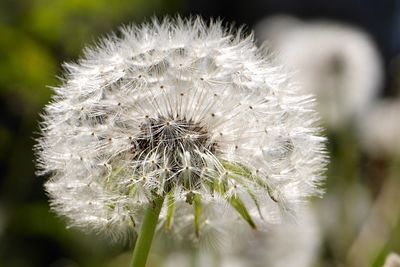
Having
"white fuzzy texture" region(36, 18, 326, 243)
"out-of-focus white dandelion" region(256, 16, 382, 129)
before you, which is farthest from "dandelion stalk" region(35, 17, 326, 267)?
"out-of-focus white dandelion" region(256, 16, 382, 129)

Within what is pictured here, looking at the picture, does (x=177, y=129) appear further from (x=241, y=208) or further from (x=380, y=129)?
(x=380, y=129)

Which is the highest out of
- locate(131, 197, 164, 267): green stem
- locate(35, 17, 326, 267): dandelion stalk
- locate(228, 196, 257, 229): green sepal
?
locate(35, 17, 326, 267): dandelion stalk

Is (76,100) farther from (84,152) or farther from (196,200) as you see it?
(196,200)

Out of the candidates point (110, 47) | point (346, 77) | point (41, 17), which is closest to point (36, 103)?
point (41, 17)

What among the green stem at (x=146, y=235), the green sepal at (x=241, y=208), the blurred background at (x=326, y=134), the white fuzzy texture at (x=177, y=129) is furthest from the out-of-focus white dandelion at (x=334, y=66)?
the green stem at (x=146, y=235)

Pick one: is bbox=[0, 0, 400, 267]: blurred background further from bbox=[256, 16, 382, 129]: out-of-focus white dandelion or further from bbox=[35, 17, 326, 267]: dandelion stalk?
bbox=[35, 17, 326, 267]: dandelion stalk

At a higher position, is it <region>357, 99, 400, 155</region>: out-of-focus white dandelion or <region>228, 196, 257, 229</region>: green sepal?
<region>357, 99, 400, 155</region>: out-of-focus white dandelion

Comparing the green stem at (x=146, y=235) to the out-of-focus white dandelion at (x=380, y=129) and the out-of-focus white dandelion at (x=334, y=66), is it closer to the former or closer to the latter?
the out-of-focus white dandelion at (x=334, y=66)

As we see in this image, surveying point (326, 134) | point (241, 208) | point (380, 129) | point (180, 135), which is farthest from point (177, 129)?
point (380, 129)
